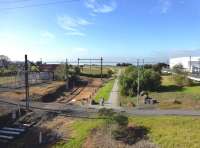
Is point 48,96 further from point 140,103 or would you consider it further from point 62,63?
point 62,63

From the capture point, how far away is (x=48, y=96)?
144 ft

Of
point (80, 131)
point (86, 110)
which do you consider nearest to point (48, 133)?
point (80, 131)

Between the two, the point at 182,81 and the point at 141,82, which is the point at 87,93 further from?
the point at 182,81

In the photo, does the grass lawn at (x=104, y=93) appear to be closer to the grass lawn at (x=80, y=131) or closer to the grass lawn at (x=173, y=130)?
the grass lawn at (x=80, y=131)

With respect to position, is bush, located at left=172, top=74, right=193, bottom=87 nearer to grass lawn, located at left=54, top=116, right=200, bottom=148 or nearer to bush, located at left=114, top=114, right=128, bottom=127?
grass lawn, located at left=54, top=116, right=200, bottom=148

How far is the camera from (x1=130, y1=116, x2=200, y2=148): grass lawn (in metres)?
22.0

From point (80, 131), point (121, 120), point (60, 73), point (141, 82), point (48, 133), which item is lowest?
point (48, 133)

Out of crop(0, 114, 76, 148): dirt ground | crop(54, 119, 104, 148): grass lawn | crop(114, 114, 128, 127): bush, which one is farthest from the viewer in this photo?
crop(114, 114, 128, 127): bush

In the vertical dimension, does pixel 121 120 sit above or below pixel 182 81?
below

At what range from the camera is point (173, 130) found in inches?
948

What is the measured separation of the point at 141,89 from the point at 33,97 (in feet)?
50.8

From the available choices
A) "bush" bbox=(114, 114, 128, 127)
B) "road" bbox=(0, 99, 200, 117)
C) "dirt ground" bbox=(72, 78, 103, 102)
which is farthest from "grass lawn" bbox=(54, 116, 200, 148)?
"dirt ground" bbox=(72, 78, 103, 102)

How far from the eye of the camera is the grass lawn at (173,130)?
2198cm

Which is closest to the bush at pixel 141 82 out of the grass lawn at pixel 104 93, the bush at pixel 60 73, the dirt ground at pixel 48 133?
the grass lawn at pixel 104 93
